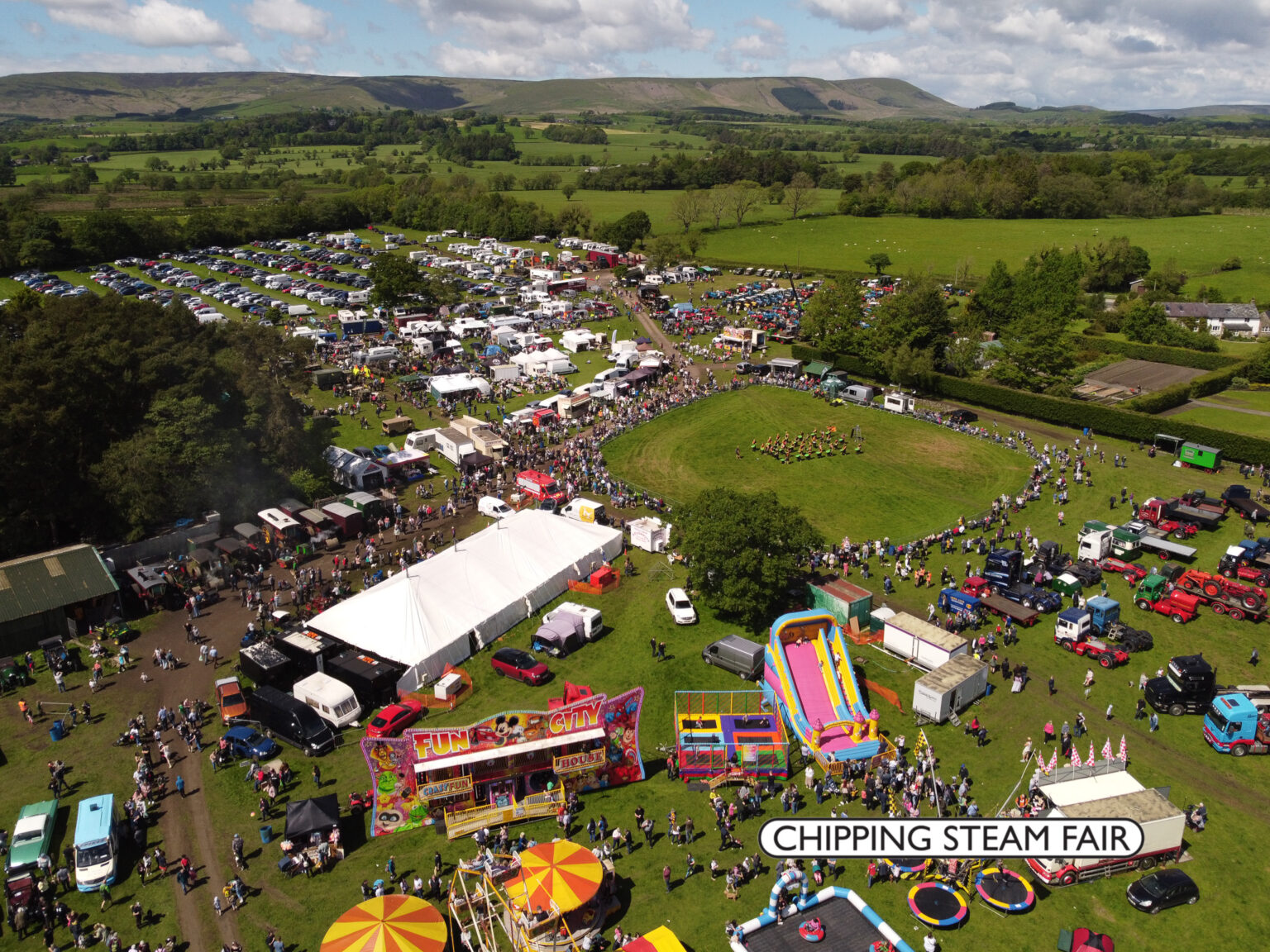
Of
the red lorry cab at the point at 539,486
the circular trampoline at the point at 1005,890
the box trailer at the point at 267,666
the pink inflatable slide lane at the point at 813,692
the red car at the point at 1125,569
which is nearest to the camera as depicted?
the circular trampoline at the point at 1005,890

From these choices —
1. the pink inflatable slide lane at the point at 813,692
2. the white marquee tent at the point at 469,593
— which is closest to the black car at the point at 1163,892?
the pink inflatable slide lane at the point at 813,692

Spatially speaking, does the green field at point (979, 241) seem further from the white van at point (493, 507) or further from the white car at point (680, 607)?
the white car at point (680, 607)

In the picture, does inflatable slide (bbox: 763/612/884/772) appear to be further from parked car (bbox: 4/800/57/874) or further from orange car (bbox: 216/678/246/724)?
parked car (bbox: 4/800/57/874)

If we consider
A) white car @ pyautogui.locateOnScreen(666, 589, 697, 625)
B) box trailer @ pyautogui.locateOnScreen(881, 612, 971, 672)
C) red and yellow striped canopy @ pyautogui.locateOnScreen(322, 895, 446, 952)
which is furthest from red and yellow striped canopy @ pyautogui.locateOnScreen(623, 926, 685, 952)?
white car @ pyautogui.locateOnScreen(666, 589, 697, 625)

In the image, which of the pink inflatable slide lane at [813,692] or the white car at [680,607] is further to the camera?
the white car at [680,607]

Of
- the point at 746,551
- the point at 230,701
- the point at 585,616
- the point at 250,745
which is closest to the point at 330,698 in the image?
the point at 250,745

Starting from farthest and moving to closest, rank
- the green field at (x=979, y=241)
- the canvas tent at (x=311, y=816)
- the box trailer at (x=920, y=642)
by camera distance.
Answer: the green field at (x=979, y=241)
the box trailer at (x=920, y=642)
the canvas tent at (x=311, y=816)
